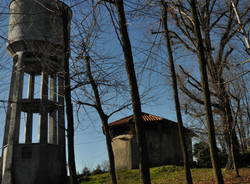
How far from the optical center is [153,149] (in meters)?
24.8

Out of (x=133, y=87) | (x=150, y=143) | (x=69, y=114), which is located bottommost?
(x=69, y=114)

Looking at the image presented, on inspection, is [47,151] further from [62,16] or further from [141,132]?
[141,132]

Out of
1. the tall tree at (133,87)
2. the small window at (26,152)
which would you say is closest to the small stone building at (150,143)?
the small window at (26,152)

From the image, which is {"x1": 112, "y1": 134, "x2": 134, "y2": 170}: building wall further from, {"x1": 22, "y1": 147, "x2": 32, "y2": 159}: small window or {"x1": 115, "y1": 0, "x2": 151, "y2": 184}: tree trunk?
{"x1": 115, "y1": 0, "x2": 151, "y2": 184}: tree trunk

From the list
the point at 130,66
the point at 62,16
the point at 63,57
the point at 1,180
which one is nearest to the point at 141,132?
the point at 130,66

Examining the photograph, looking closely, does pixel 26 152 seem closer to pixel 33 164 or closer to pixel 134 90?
pixel 33 164

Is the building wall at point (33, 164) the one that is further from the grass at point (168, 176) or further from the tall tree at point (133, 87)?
the tall tree at point (133, 87)

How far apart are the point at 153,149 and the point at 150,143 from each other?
0.53 metres

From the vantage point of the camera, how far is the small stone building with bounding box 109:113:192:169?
2452 centimetres

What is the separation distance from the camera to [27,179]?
18188mm

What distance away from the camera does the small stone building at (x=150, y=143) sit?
24.5 m

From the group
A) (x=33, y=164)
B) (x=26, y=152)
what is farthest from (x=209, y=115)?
(x=26, y=152)

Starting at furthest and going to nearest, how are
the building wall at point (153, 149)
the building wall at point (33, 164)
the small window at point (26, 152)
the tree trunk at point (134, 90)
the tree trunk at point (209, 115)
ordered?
the building wall at point (153, 149) → the small window at point (26, 152) → the building wall at point (33, 164) → the tree trunk at point (209, 115) → the tree trunk at point (134, 90)

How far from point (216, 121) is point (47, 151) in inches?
400
